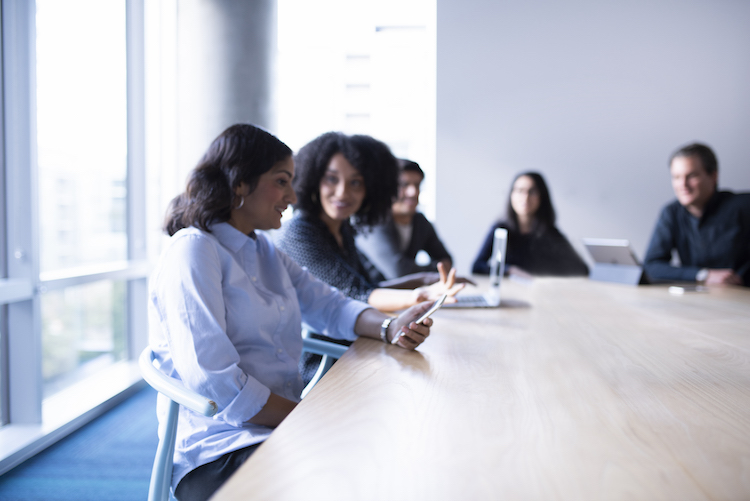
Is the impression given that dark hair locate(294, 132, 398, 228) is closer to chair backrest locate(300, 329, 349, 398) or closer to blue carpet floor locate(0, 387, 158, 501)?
chair backrest locate(300, 329, 349, 398)

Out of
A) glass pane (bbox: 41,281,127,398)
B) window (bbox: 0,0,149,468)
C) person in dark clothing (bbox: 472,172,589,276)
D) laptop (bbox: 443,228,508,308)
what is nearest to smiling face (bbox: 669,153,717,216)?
person in dark clothing (bbox: 472,172,589,276)

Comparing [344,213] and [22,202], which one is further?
[22,202]

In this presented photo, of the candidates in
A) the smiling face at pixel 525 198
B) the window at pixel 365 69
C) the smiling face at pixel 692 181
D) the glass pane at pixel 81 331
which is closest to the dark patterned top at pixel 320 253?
the glass pane at pixel 81 331

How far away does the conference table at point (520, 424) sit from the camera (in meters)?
0.58

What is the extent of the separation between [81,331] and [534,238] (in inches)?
116

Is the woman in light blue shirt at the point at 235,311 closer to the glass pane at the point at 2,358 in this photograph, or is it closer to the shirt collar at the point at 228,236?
the shirt collar at the point at 228,236

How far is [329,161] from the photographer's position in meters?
2.21

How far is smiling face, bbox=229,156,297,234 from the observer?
139 cm

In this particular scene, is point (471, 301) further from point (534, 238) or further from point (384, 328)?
point (534, 238)

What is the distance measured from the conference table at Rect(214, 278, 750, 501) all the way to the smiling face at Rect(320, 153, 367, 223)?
0.89m

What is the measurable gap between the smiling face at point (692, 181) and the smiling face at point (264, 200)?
109 inches

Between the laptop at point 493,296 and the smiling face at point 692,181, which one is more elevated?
the smiling face at point 692,181

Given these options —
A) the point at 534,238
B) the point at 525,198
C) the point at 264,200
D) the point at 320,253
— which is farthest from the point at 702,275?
the point at 264,200

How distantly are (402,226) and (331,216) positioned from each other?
1.24 metres
